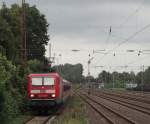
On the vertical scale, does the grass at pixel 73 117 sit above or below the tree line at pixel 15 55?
below

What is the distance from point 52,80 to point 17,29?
26.6 m

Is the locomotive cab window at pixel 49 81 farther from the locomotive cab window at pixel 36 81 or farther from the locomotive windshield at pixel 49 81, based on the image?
the locomotive cab window at pixel 36 81

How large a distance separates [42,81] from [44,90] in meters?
0.75

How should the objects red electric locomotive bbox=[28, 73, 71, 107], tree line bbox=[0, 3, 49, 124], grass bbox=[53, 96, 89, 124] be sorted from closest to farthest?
grass bbox=[53, 96, 89, 124], tree line bbox=[0, 3, 49, 124], red electric locomotive bbox=[28, 73, 71, 107]

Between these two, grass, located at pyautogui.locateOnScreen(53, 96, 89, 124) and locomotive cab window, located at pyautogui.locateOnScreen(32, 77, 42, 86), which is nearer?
grass, located at pyautogui.locateOnScreen(53, 96, 89, 124)

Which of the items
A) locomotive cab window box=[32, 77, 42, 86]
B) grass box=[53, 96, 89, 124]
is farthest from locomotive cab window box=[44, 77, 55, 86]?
grass box=[53, 96, 89, 124]

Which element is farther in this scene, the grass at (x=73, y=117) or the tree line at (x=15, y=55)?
the tree line at (x=15, y=55)

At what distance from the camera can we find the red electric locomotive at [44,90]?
1356 inches

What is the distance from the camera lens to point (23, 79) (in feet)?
133

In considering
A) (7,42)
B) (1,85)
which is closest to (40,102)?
Result: (1,85)

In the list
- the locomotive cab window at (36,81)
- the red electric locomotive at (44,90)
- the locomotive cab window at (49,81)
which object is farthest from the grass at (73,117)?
the locomotive cab window at (36,81)

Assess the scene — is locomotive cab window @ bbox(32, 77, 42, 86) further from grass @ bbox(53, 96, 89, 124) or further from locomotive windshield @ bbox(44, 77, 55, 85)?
grass @ bbox(53, 96, 89, 124)

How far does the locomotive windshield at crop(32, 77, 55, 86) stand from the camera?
3512 cm

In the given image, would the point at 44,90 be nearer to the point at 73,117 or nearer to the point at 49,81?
the point at 49,81
